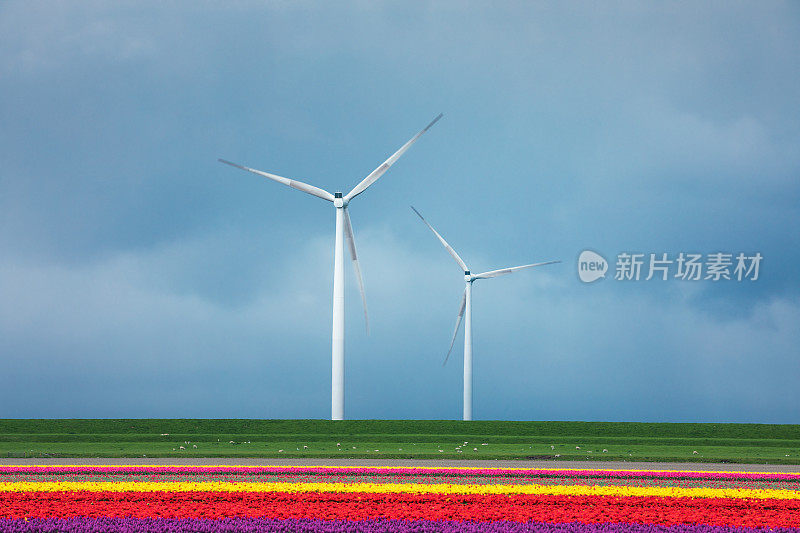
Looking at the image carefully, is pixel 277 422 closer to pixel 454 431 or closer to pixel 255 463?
pixel 454 431

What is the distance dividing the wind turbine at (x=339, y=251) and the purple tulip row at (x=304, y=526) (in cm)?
2575

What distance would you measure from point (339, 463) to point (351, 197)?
18.8 meters

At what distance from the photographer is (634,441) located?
36125mm

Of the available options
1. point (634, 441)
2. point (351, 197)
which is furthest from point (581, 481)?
point (351, 197)

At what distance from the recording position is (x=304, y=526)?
40.9 feet

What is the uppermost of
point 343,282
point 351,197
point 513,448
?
point 351,197

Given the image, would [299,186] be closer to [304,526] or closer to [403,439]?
[403,439]

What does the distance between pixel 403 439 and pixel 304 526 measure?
23620 mm

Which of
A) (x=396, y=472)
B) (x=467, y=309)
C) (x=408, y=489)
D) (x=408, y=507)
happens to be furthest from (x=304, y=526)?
(x=467, y=309)

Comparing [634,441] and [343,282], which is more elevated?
[343,282]

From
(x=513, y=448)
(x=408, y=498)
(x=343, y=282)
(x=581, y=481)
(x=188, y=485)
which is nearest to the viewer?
(x=408, y=498)

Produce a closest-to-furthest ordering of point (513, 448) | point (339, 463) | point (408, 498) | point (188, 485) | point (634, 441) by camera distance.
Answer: point (408, 498) → point (188, 485) → point (339, 463) → point (513, 448) → point (634, 441)

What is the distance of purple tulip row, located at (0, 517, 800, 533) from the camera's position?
482 inches

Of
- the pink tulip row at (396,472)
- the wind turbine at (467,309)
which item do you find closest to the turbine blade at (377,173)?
the wind turbine at (467,309)
